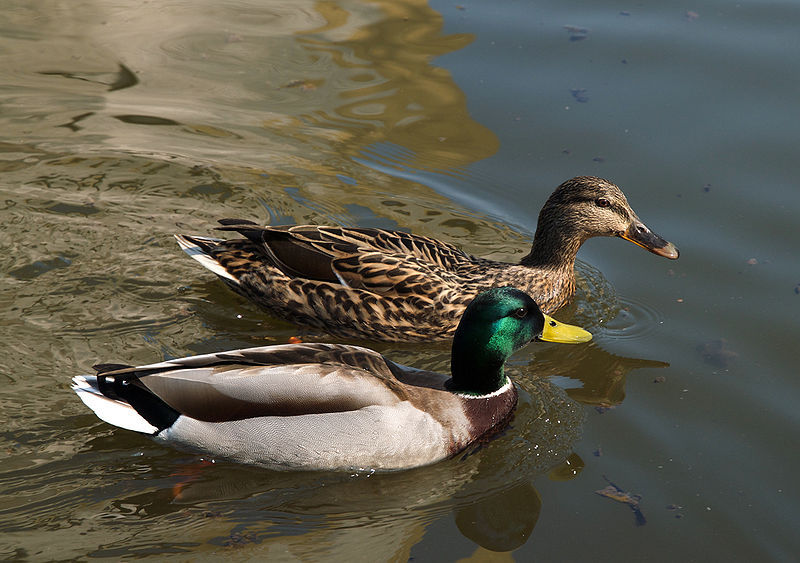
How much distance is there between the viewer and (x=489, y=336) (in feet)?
20.7

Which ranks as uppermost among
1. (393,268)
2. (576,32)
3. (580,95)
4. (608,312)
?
(576,32)

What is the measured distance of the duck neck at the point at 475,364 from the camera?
6352 millimetres

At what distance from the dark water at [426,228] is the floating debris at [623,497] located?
0.09 ft

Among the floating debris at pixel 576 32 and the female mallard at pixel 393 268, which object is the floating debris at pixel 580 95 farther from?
the female mallard at pixel 393 268

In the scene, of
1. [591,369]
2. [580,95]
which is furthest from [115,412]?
[580,95]

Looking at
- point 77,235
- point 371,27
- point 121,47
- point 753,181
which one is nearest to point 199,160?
point 77,235

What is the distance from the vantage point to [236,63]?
34.9 feet

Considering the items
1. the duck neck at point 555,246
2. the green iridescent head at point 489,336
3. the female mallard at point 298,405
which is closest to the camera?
the female mallard at point 298,405

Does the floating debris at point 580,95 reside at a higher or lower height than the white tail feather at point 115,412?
higher

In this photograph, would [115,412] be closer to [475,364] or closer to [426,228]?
[475,364]

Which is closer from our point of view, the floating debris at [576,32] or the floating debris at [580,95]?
the floating debris at [580,95]

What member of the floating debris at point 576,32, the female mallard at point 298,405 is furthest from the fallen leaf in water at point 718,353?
the floating debris at point 576,32

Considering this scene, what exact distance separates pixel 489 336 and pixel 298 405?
1.26m

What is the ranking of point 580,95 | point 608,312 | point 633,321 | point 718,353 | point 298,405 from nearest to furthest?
point 298,405 → point 718,353 → point 633,321 → point 608,312 → point 580,95
